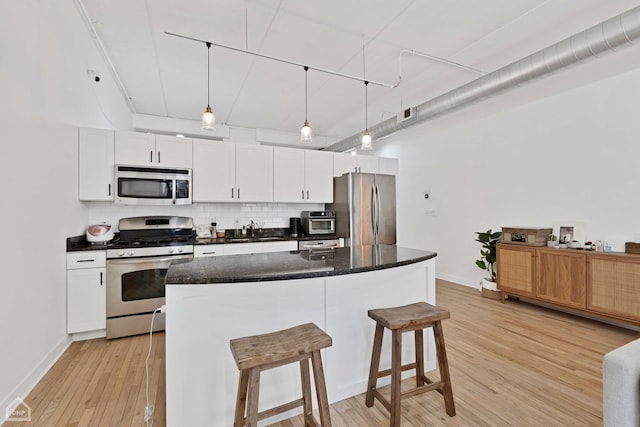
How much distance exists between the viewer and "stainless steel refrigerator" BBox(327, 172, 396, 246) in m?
4.54

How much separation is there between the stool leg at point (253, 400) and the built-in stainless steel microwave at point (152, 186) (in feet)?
10.1

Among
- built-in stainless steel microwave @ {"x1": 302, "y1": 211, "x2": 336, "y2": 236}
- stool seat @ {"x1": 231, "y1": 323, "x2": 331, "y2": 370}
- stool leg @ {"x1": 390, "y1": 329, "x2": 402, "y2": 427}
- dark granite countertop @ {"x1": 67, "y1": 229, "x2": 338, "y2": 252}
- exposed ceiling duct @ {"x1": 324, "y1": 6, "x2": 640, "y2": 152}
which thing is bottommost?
stool leg @ {"x1": 390, "y1": 329, "x2": 402, "y2": 427}

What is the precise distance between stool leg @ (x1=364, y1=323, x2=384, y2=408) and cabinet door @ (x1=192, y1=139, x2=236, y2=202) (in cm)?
298

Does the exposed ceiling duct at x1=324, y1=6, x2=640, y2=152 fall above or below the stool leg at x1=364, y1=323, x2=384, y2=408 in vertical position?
above

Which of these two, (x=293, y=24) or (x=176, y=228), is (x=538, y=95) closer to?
(x=293, y=24)

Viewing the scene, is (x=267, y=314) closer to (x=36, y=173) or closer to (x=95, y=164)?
(x=36, y=173)

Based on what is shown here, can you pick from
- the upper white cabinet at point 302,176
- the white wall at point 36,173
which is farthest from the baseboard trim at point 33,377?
the upper white cabinet at point 302,176

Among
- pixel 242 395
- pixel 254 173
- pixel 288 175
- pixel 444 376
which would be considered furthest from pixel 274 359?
pixel 288 175

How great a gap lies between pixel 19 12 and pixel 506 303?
585 centimetres

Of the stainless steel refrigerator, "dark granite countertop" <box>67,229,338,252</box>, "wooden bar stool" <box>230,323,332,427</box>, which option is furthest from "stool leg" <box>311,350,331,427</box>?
the stainless steel refrigerator

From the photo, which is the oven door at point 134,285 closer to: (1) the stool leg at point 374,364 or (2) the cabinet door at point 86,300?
(2) the cabinet door at point 86,300

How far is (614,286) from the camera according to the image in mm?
3096

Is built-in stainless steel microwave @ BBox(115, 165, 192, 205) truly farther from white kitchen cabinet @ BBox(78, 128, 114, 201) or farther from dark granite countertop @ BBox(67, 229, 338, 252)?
dark granite countertop @ BBox(67, 229, 338, 252)

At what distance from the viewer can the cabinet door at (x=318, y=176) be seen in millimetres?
4699
